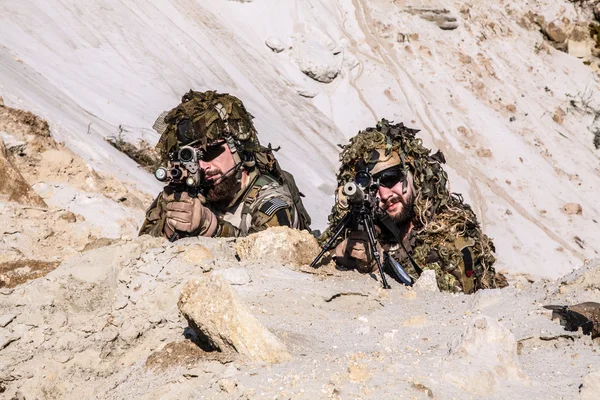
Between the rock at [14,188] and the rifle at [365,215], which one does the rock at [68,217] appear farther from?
the rifle at [365,215]

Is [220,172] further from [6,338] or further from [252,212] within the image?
[6,338]

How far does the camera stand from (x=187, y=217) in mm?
4613

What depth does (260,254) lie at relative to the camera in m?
3.96

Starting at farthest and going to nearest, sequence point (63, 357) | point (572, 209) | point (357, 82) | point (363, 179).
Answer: point (357, 82) → point (572, 209) → point (363, 179) → point (63, 357)

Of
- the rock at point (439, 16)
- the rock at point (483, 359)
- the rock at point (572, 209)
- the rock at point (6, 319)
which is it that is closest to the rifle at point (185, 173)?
the rock at point (6, 319)

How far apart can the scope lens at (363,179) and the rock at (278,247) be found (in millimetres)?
534

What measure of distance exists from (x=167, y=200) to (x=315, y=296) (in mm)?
1692

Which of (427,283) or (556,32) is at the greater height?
(556,32)

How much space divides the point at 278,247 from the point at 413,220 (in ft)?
3.44

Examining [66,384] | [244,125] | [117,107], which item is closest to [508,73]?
[117,107]

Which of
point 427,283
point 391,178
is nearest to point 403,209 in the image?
point 391,178

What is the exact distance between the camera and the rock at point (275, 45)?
15925 millimetres

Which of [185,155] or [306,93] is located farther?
[306,93]

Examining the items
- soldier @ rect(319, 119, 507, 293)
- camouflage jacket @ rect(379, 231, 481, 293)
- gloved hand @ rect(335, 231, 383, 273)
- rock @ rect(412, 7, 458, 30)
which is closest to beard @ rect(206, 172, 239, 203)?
soldier @ rect(319, 119, 507, 293)
